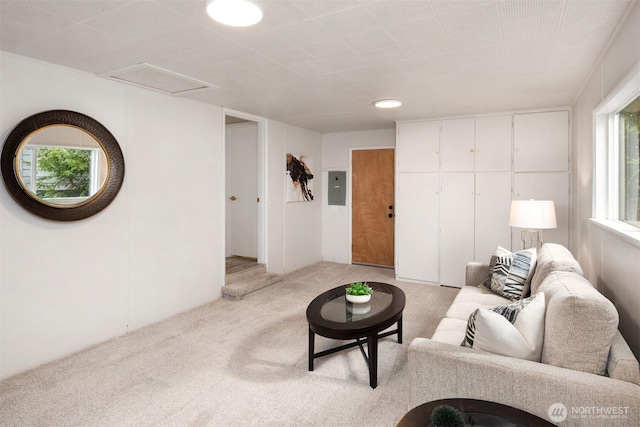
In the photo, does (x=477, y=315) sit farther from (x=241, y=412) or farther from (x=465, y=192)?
(x=465, y=192)

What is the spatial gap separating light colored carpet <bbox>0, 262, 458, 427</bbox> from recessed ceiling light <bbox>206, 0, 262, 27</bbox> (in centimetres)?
227

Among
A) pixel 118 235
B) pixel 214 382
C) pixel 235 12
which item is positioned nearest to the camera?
pixel 235 12

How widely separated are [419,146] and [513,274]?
2541 millimetres

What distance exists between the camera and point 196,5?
197cm

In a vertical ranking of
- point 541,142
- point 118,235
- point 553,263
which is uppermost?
point 541,142

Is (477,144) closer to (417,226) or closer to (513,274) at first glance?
(417,226)

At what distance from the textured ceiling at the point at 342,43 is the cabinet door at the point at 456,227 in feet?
4.69

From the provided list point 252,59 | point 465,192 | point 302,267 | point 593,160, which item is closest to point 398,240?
point 465,192

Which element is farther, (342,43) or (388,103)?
(388,103)

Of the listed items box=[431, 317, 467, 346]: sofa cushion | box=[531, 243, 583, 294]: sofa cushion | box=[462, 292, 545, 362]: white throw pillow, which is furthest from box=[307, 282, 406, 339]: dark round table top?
box=[531, 243, 583, 294]: sofa cushion

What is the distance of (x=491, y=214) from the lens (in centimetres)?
486

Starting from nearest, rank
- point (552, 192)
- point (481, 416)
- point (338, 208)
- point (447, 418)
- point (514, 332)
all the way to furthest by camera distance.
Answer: point (447, 418) → point (481, 416) → point (514, 332) → point (552, 192) → point (338, 208)

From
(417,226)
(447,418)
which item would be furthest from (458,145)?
(447,418)

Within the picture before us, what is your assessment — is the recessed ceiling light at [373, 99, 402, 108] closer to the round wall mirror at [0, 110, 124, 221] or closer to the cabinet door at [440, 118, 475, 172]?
the cabinet door at [440, 118, 475, 172]
